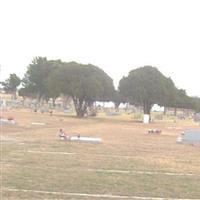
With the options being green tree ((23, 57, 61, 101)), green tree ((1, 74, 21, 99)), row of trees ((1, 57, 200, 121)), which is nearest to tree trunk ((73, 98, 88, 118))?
row of trees ((1, 57, 200, 121))

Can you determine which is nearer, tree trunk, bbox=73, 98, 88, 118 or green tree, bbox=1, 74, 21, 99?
tree trunk, bbox=73, 98, 88, 118

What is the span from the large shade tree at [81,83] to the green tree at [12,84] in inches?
2453

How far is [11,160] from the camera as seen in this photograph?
50.0 ft

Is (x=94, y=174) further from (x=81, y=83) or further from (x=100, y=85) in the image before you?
(x=100, y=85)

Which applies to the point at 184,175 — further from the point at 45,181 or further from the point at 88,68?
the point at 88,68

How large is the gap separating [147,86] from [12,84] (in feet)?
224

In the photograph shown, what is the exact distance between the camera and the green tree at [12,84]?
459ft

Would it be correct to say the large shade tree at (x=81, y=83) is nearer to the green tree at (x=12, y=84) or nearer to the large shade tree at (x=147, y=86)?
the large shade tree at (x=147, y=86)

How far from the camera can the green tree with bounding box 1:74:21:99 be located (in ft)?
459

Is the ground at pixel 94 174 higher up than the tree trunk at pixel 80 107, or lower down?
lower down

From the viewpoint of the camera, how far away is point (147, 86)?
80.1 metres

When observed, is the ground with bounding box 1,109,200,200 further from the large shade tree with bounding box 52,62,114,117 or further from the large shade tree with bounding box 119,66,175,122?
the large shade tree with bounding box 119,66,175,122

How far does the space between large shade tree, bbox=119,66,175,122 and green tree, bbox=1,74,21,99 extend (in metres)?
60.1

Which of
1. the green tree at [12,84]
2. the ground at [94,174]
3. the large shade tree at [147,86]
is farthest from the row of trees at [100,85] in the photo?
the green tree at [12,84]
